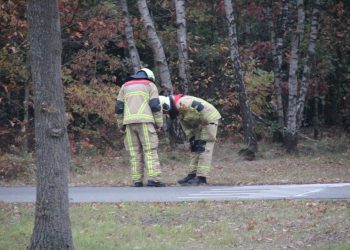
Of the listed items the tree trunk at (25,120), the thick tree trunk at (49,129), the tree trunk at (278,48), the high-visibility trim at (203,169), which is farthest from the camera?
the tree trunk at (278,48)

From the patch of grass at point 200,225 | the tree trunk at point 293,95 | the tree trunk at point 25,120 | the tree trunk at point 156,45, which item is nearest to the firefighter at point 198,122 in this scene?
the patch of grass at point 200,225

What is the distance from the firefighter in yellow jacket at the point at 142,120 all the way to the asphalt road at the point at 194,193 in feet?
1.33

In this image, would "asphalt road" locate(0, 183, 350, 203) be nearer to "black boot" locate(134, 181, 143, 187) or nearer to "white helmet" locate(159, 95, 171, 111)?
"black boot" locate(134, 181, 143, 187)

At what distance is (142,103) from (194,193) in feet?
7.09

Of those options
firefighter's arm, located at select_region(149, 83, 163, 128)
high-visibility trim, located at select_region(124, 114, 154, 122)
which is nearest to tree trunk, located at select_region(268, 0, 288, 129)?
firefighter's arm, located at select_region(149, 83, 163, 128)

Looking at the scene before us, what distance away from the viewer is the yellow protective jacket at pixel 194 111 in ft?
50.5

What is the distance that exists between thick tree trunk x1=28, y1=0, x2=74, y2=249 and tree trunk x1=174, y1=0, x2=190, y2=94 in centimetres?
1351

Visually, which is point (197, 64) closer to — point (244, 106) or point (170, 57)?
point (170, 57)

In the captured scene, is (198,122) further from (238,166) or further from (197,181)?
(238,166)

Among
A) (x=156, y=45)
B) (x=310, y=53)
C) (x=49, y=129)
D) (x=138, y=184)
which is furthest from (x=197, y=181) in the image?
(x=310, y=53)

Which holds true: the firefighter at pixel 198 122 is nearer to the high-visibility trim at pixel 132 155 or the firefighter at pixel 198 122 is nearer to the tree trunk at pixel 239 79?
the high-visibility trim at pixel 132 155

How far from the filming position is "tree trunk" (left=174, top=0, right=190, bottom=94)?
22312 mm

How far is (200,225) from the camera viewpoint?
1125 cm

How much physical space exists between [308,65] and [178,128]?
4022 millimetres
